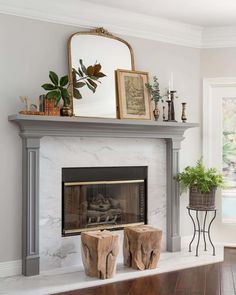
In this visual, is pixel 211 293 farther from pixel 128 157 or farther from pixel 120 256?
pixel 128 157

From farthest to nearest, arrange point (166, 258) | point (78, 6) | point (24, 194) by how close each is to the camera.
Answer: point (166, 258)
point (78, 6)
point (24, 194)

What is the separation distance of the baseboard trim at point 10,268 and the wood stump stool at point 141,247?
3.41 feet

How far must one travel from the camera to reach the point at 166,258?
4852 millimetres

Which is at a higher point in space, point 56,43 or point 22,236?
point 56,43

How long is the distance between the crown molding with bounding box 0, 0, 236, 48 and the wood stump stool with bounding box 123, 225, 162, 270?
2108 millimetres

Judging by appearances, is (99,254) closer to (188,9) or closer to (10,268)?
(10,268)

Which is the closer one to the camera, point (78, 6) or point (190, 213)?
point (78, 6)

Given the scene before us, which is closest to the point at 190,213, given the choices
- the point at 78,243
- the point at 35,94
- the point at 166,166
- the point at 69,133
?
the point at 166,166

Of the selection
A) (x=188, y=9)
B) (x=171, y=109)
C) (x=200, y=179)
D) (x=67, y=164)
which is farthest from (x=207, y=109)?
(x=67, y=164)

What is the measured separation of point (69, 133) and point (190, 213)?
75.2 inches

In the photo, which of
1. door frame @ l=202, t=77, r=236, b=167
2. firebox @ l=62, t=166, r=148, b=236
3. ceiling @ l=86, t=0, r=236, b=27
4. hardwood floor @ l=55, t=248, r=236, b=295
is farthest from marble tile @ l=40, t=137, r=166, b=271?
ceiling @ l=86, t=0, r=236, b=27

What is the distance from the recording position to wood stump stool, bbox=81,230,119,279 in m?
4.08

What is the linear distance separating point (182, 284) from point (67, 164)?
1.56 meters

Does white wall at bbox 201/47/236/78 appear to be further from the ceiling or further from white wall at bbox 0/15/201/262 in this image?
white wall at bbox 0/15/201/262
